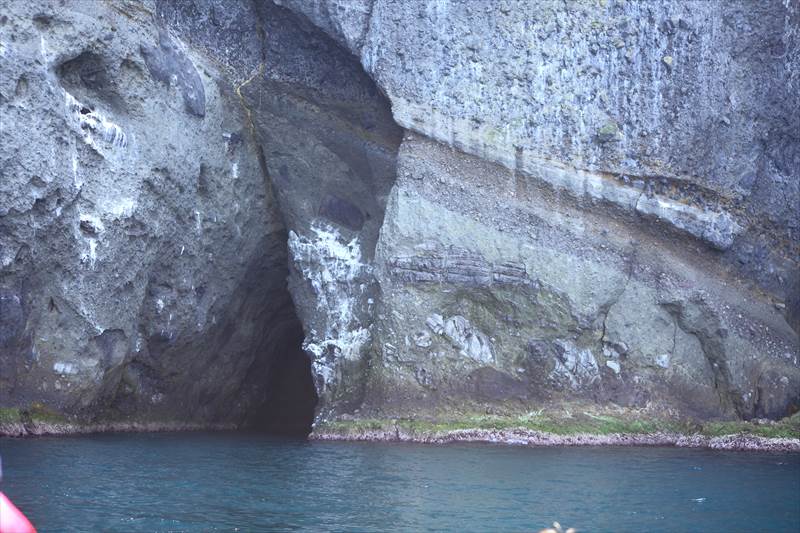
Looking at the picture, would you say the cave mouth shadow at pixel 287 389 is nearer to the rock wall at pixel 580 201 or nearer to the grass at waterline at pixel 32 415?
the rock wall at pixel 580 201

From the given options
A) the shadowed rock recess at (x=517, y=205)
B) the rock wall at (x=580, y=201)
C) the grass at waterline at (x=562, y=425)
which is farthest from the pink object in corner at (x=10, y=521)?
the rock wall at (x=580, y=201)

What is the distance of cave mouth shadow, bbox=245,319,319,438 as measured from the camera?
31.6 m

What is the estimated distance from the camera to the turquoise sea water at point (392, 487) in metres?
13.4

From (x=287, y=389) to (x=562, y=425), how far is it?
43.8 feet

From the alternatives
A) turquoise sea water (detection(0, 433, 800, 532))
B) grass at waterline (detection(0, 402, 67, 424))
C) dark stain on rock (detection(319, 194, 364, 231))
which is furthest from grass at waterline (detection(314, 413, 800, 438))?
grass at waterline (detection(0, 402, 67, 424))

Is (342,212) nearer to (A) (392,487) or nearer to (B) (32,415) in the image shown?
(B) (32,415)

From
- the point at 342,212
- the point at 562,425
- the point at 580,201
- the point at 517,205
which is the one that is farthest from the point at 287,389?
the point at 580,201

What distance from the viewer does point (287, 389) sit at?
112 ft

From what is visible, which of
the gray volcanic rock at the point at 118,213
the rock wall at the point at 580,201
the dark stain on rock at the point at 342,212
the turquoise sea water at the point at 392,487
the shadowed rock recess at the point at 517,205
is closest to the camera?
the turquoise sea water at the point at 392,487

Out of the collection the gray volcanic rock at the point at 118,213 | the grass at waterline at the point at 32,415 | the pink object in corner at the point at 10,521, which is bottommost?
the grass at waterline at the point at 32,415

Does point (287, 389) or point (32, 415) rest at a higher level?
point (287, 389)

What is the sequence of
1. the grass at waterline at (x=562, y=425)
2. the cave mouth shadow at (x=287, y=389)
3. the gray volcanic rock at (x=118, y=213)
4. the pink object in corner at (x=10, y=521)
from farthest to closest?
the cave mouth shadow at (x=287, y=389) < the grass at waterline at (x=562, y=425) < the gray volcanic rock at (x=118, y=213) < the pink object in corner at (x=10, y=521)

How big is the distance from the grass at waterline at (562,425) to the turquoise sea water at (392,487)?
1.31 m

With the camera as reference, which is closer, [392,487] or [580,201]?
[392,487]
